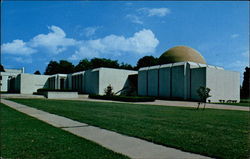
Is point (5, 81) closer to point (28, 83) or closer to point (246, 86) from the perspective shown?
point (28, 83)

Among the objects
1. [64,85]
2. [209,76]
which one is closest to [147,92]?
[209,76]

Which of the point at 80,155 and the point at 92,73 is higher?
the point at 92,73

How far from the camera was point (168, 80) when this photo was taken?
3181 centimetres

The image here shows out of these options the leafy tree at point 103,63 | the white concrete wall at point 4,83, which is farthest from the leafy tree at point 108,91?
the white concrete wall at point 4,83

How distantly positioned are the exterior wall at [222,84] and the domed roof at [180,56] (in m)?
8.71

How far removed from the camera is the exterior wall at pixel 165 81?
104 ft

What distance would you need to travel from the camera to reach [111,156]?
4043 millimetres

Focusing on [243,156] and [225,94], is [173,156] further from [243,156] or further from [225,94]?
[225,94]

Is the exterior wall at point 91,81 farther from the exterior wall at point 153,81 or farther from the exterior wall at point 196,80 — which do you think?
the exterior wall at point 196,80

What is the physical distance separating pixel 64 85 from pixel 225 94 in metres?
37.4

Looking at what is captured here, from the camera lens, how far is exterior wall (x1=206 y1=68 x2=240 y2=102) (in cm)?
2759

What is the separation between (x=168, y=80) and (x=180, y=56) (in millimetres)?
8470

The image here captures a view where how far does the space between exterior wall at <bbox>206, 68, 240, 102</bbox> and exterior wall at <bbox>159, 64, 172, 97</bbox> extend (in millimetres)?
6131

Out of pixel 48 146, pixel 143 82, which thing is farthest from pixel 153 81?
pixel 48 146
